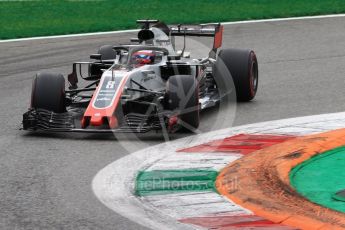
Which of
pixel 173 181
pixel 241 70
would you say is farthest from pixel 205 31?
pixel 173 181

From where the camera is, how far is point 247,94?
13.6 metres

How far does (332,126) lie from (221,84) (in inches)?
92.8

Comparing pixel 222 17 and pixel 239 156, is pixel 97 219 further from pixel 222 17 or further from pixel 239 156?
pixel 222 17

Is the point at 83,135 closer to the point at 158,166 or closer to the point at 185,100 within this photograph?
the point at 185,100

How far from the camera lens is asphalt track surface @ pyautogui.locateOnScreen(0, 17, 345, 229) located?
8.33 m

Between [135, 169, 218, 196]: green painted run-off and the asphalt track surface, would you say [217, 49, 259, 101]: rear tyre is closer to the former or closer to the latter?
the asphalt track surface

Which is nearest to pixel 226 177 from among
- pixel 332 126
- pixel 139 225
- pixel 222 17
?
pixel 139 225

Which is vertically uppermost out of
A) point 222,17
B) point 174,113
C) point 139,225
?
point 222,17

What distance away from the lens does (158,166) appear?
9922 mm

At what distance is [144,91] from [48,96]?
3.78 feet

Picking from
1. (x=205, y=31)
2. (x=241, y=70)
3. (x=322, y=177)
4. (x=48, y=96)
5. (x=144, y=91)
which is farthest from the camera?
(x=205, y=31)

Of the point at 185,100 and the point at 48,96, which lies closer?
the point at 185,100

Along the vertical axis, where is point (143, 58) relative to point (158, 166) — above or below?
above

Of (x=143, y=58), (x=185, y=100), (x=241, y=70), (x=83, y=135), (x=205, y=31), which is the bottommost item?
(x=83, y=135)
